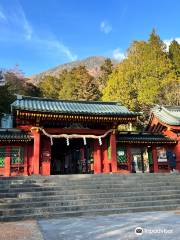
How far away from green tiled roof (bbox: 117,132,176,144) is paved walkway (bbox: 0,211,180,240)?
10.9 m

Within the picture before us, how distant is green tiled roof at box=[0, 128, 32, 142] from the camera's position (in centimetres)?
1822

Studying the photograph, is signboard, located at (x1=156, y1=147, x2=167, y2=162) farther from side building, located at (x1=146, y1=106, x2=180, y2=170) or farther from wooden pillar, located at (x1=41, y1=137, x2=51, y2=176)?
wooden pillar, located at (x1=41, y1=137, x2=51, y2=176)

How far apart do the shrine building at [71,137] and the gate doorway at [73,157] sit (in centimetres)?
8

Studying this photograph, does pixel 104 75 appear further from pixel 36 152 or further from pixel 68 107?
pixel 36 152

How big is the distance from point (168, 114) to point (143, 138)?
4.06 meters

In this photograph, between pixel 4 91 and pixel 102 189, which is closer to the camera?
pixel 102 189

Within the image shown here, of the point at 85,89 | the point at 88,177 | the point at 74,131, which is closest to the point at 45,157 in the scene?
the point at 74,131

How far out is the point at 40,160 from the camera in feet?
57.9

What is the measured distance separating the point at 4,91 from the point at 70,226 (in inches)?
1187

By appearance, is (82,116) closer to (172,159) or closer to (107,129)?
(107,129)

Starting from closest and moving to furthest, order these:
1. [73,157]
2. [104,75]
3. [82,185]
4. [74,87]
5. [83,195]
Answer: [83,195], [82,185], [73,157], [74,87], [104,75]

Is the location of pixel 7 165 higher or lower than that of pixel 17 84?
lower

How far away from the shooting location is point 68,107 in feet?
62.8

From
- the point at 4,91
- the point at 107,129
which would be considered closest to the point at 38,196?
the point at 107,129
